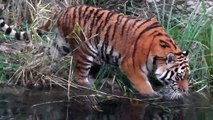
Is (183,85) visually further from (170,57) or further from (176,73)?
(170,57)

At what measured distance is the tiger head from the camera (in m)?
7.36

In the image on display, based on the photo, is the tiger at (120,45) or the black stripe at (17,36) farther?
the black stripe at (17,36)

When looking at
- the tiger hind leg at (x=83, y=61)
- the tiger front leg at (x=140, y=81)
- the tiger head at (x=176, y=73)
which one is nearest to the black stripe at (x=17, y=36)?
the tiger hind leg at (x=83, y=61)

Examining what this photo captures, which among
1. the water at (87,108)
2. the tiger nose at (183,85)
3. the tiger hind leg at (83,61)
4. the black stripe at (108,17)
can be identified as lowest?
the water at (87,108)

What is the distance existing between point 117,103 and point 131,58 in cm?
53

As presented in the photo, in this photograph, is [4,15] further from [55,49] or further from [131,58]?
[131,58]

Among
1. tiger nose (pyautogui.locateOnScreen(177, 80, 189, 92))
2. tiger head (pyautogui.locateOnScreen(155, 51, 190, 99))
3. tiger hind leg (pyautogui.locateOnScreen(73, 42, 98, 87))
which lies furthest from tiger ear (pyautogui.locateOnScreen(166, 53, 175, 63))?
tiger hind leg (pyautogui.locateOnScreen(73, 42, 98, 87))

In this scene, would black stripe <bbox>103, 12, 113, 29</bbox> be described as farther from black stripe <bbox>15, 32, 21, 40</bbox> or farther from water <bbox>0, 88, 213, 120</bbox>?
black stripe <bbox>15, 32, 21, 40</bbox>

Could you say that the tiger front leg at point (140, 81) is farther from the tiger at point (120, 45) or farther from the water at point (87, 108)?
the water at point (87, 108)

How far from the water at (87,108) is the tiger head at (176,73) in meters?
0.16

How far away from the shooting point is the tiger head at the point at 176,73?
24.2ft

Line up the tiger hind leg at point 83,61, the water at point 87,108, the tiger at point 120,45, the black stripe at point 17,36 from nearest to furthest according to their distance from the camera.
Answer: the water at point 87,108, the tiger at point 120,45, the tiger hind leg at point 83,61, the black stripe at point 17,36

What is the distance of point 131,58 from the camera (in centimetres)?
749

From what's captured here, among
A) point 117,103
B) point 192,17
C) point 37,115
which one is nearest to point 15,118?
point 37,115
